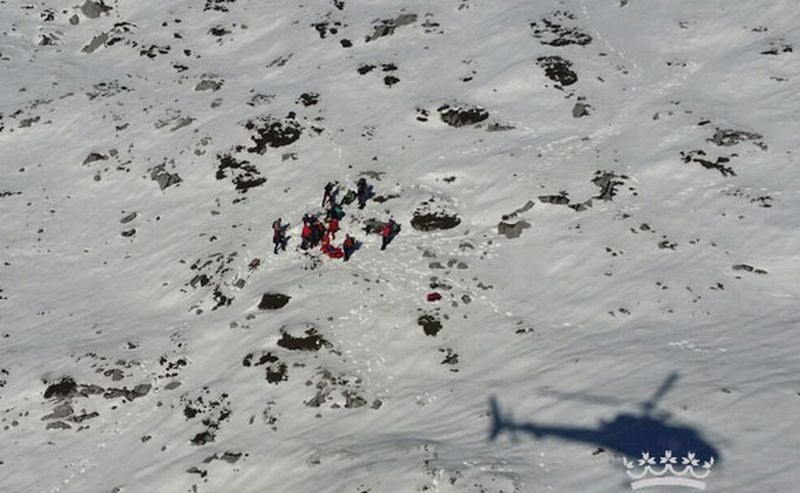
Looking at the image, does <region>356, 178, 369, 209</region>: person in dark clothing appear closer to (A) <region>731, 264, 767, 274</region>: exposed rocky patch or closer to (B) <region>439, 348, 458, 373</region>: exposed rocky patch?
(B) <region>439, 348, 458, 373</region>: exposed rocky patch

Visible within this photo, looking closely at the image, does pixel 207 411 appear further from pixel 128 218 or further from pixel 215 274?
pixel 128 218

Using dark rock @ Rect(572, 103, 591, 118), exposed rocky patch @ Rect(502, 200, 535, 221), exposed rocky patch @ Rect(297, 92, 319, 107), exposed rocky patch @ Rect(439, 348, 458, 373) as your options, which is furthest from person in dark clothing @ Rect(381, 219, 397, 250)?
exposed rocky patch @ Rect(297, 92, 319, 107)

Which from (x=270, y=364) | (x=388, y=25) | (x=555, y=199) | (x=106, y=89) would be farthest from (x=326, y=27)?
(x=270, y=364)

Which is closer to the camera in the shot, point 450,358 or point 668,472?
point 668,472

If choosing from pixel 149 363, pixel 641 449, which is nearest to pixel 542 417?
pixel 641 449

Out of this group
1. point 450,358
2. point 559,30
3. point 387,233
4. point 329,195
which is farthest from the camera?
point 559,30

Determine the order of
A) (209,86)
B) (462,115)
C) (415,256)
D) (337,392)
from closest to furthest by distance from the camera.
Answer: (337,392)
(415,256)
(462,115)
(209,86)
